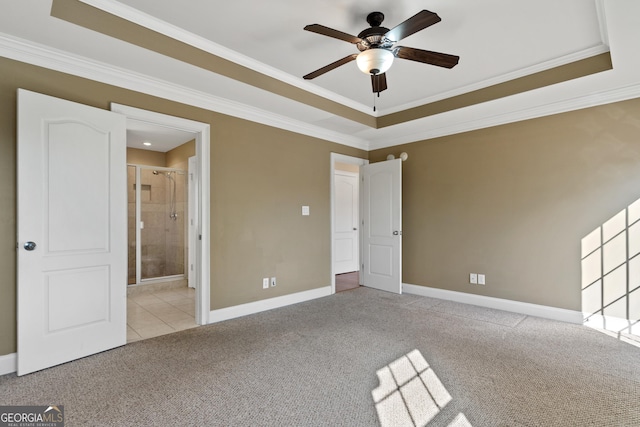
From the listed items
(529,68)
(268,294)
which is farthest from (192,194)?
(529,68)

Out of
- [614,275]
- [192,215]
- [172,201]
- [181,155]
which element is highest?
[181,155]

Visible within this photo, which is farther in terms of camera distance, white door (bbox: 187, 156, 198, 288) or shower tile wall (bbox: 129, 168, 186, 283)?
shower tile wall (bbox: 129, 168, 186, 283)

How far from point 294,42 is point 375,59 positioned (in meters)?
0.89

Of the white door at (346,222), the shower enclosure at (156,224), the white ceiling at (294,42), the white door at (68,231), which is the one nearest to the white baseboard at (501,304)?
the white door at (346,222)

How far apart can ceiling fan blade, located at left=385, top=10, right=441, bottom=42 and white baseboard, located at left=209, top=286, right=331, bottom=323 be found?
321 cm

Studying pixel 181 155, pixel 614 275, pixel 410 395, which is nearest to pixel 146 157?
pixel 181 155

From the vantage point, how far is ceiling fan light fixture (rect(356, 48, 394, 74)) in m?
2.32

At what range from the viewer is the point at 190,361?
2617mm

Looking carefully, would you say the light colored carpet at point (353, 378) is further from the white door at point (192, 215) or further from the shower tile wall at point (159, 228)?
the shower tile wall at point (159, 228)

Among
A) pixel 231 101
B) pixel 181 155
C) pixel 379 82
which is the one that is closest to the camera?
pixel 379 82

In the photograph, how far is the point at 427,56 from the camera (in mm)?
2324

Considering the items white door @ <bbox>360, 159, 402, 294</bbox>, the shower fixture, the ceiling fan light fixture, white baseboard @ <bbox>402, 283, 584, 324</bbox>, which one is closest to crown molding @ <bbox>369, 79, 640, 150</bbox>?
white door @ <bbox>360, 159, 402, 294</bbox>

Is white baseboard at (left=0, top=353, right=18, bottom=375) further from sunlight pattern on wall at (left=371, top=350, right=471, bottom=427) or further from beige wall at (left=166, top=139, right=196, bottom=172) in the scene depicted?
beige wall at (left=166, top=139, right=196, bottom=172)

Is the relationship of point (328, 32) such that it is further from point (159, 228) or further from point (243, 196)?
point (159, 228)
